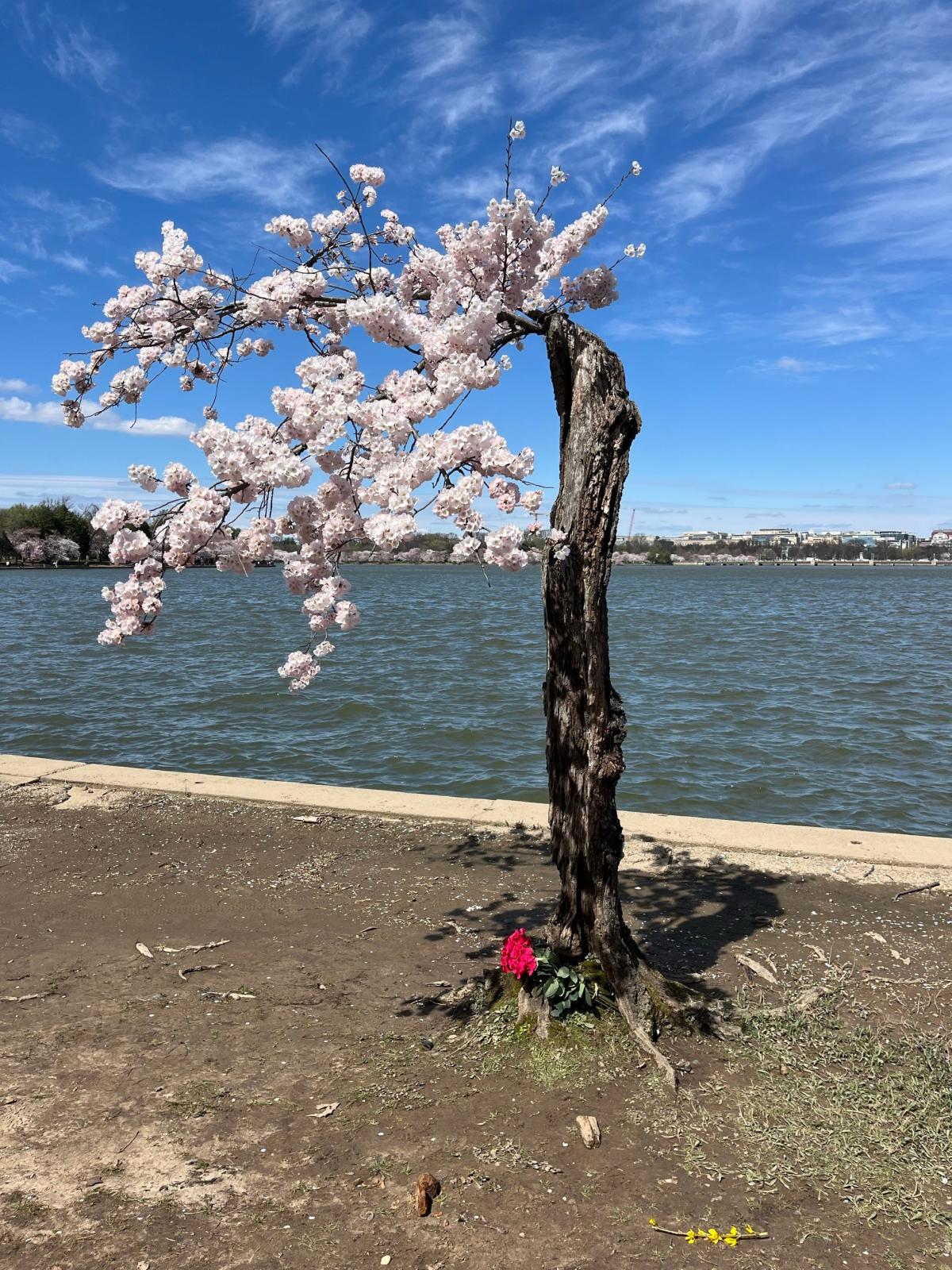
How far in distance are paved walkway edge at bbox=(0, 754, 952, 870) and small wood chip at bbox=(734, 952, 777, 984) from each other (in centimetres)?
209

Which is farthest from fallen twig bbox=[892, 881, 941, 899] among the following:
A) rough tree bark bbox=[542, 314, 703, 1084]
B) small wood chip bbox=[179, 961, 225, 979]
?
small wood chip bbox=[179, 961, 225, 979]

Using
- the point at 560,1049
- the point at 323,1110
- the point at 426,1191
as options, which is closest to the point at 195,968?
the point at 323,1110

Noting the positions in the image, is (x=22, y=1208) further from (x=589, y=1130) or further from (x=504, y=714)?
(x=504, y=714)

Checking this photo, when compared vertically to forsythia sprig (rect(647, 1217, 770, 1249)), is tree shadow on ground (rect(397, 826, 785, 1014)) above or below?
below

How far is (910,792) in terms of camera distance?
1287 centimetres

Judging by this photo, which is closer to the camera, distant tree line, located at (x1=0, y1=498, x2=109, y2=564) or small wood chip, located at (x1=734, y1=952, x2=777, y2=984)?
small wood chip, located at (x1=734, y1=952, x2=777, y2=984)

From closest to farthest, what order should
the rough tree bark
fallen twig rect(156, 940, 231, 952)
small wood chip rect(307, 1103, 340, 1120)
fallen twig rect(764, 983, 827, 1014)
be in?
small wood chip rect(307, 1103, 340, 1120), the rough tree bark, fallen twig rect(764, 983, 827, 1014), fallen twig rect(156, 940, 231, 952)

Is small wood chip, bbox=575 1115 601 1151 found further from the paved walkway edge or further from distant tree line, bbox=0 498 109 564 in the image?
distant tree line, bbox=0 498 109 564

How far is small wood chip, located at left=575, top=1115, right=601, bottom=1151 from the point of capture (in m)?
3.94

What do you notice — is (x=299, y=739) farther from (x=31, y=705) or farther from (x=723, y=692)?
(x=723, y=692)

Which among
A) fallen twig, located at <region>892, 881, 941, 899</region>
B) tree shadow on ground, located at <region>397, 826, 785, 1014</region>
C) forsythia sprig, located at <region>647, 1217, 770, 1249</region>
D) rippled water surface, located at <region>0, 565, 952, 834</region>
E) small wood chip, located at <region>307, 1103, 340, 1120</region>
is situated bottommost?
rippled water surface, located at <region>0, 565, 952, 834</region>

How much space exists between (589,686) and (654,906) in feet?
9.33

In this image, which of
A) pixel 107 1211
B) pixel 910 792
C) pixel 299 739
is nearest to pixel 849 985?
pixel 107 1211

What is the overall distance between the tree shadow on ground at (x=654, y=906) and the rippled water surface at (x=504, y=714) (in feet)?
12.9
